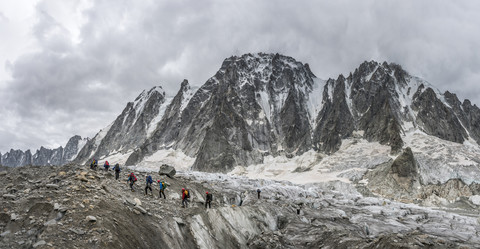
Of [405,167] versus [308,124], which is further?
[308,124]

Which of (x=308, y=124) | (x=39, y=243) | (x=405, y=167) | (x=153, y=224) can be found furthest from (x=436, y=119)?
(x=39, y=243)

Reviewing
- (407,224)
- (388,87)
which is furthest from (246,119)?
(407,224)

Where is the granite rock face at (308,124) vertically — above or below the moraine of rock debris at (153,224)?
above

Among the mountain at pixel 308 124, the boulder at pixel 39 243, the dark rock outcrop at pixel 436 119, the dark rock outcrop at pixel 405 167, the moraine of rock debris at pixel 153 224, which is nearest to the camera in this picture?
the boulder at pixel 39 243

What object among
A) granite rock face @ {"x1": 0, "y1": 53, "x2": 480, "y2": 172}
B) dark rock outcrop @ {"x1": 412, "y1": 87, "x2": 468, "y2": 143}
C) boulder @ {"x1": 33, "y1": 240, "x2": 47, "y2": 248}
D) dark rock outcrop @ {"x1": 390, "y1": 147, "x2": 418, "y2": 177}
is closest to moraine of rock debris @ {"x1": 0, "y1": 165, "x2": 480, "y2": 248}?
boulder @ {"x1": 33, "y1": 240, "x2": 47, "y2": 248}

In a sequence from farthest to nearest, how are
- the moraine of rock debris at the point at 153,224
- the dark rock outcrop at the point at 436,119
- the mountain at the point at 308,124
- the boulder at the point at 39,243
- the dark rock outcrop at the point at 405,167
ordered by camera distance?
the dark rock outcrop at the point at 436,119 < the mountain at the point at 308,124 < the dark rock outcrop at the point at 405,167 < the moraine of rock debris at the point at 153,224 < the boulder at the point at 39,243

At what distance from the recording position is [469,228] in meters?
33.6

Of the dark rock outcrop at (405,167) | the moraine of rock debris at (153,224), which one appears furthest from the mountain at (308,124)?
the moraine of rock debris at (153,224)

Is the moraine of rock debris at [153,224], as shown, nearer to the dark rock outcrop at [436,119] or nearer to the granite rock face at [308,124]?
the granite rock face at [308,124]

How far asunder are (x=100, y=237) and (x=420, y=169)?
116 m

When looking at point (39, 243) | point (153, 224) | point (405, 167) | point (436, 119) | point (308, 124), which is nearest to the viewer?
point (39, 243)

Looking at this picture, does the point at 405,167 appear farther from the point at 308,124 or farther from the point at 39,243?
the point at 39,243

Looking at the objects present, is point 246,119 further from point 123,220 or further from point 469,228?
point 123,220

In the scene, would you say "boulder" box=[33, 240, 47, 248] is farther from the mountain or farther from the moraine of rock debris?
the mountain
